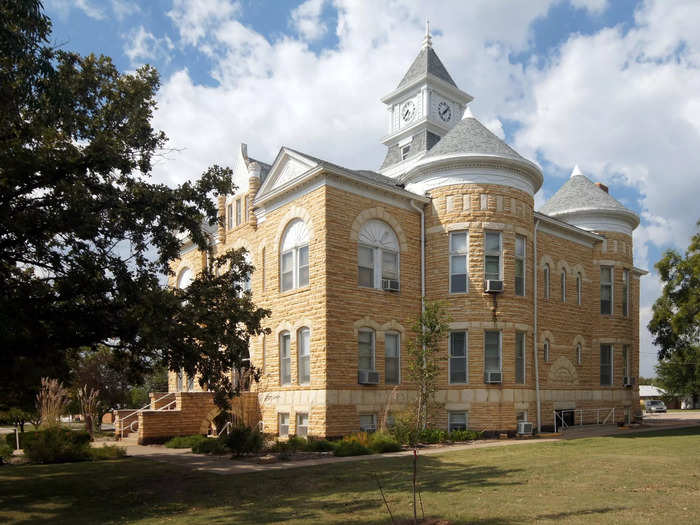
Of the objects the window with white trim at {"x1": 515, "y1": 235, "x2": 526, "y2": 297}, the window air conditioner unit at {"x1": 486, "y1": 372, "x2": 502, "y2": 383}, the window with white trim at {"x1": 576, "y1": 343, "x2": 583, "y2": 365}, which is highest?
the window with white trim at {"x1": 515, "y1": 235, "x2": 526, "y2": 297}

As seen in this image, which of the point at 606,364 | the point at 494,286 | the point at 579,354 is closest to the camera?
the point at 494,286

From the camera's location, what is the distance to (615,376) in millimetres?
29750

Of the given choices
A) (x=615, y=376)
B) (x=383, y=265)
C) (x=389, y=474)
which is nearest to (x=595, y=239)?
(x=615, y=376)

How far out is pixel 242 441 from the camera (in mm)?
17828

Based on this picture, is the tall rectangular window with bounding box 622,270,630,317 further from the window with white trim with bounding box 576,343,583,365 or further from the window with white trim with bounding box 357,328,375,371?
the window with white trim with bounding box 357,328,375,371

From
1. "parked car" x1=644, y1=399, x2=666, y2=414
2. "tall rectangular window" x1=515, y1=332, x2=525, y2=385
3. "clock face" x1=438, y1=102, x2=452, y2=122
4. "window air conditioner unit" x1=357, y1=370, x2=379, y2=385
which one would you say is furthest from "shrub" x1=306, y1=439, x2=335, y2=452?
"parked car" x1=644, y1=399, x2=666, y2=414

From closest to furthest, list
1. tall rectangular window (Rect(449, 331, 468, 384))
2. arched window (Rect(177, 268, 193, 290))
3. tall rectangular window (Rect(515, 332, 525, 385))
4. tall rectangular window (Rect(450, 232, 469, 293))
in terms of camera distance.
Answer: tall rectangular window (Rect(449, 331, 468, 384)), tall rectangular window (Rect(450, 232, 469, 293)), tall rectangular window (Rect(515, 332, 525, 385)), arched window (Rect(177, 268, 193, 290))

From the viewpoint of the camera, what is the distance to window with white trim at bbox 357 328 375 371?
71.9 ft

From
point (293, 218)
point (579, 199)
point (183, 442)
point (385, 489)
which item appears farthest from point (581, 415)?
point (385, 489)

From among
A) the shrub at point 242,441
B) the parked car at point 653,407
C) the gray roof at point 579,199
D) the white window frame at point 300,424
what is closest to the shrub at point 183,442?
the white window frame at point 300,424

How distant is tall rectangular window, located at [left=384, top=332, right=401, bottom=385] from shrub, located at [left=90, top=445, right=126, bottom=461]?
8887 millimetres

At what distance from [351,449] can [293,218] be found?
29.9 ft

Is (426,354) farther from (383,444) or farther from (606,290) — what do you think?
(606,290)

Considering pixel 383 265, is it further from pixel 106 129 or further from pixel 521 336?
pixel 106 129
